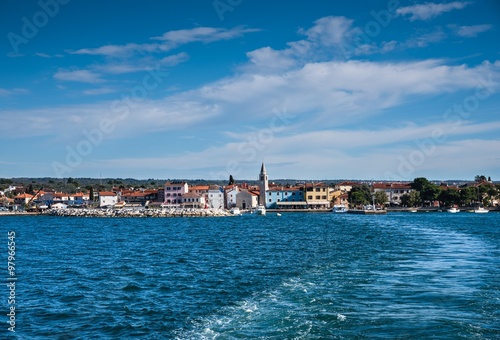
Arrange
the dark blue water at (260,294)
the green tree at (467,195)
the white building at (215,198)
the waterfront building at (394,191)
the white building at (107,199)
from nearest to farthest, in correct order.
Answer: the dark blue water at (260,294)
the green tree at (467,195)
the white building at (215,198)
the white building at (107,199)
the waterfront building at (394,191)

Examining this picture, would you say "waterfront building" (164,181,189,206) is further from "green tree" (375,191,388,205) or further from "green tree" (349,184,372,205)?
"green tree" (375,191,388,205)

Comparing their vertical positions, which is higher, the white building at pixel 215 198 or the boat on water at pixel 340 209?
the white building at pixel 215 198

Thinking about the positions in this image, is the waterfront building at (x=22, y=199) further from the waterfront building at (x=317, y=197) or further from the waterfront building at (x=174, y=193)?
the waterfront building at (x=317, y=197)

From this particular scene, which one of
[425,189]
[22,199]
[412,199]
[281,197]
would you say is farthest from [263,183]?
[22,199]

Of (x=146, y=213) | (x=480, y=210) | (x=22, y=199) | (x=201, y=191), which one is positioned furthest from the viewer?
(x=22, y=199)

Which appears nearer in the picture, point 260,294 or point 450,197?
point 260,294

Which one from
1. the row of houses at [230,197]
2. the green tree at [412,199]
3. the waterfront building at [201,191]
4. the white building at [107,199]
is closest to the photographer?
the row of houses at [230,197]

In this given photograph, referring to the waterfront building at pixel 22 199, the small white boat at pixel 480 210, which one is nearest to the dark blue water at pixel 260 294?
the small white boat at pixel 480 210

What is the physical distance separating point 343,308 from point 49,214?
8683 centimetres

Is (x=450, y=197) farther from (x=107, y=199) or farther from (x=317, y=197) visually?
(x=107, y=199)

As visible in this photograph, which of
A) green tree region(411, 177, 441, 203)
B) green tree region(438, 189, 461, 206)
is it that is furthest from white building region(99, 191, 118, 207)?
green tree region(438, 189, 461, 206)

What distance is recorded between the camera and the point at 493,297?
1430 cm

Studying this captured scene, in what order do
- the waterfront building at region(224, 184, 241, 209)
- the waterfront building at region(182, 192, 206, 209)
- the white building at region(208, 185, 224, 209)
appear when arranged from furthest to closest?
the waterfront building at region(224, 184, 241, 209) < the white building at region(208, 185, 224, 209) < the waterfront building at region(182, 192, 206, 209)

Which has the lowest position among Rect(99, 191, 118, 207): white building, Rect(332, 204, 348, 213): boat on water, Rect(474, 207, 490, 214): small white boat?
Rect(474, 207, 490, 214): small white boat
